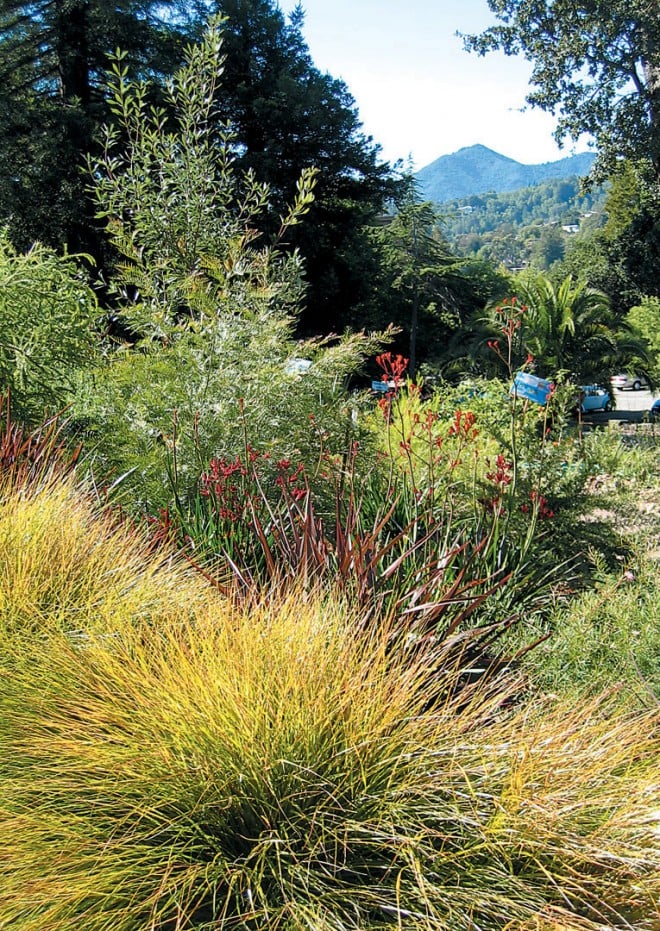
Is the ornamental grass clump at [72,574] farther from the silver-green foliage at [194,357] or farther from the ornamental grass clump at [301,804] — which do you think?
the silver-green foliage at [194,357]

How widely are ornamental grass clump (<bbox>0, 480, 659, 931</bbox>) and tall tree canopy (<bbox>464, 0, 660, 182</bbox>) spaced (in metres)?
18.8

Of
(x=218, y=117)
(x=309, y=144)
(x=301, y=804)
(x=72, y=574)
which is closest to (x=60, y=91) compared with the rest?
(x=218, y=117)

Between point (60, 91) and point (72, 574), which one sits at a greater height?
point (60, 91)

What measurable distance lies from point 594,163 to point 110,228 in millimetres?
17161

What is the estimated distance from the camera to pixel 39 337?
203 inches

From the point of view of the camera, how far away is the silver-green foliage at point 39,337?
5.06 meters

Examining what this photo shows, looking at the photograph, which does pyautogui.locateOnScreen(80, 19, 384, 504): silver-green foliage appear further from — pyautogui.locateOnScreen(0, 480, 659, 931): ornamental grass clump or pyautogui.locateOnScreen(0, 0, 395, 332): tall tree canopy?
pyautogui.locateOnScreen(0, 0, 395, 332): tall tree canopy

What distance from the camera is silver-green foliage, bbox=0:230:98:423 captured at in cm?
506

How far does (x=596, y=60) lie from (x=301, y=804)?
2019 centimetres

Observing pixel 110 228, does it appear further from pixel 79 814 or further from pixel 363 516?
pixel 79 814

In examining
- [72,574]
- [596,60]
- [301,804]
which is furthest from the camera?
[596,60]

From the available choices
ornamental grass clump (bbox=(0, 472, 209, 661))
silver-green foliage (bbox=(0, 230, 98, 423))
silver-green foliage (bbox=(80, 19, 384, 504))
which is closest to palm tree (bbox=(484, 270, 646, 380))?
silver-green foliage (bbox=(80, 19, 384, 504))

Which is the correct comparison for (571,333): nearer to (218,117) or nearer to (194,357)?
(218,117)

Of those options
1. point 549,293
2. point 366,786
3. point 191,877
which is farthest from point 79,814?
point 549,293
